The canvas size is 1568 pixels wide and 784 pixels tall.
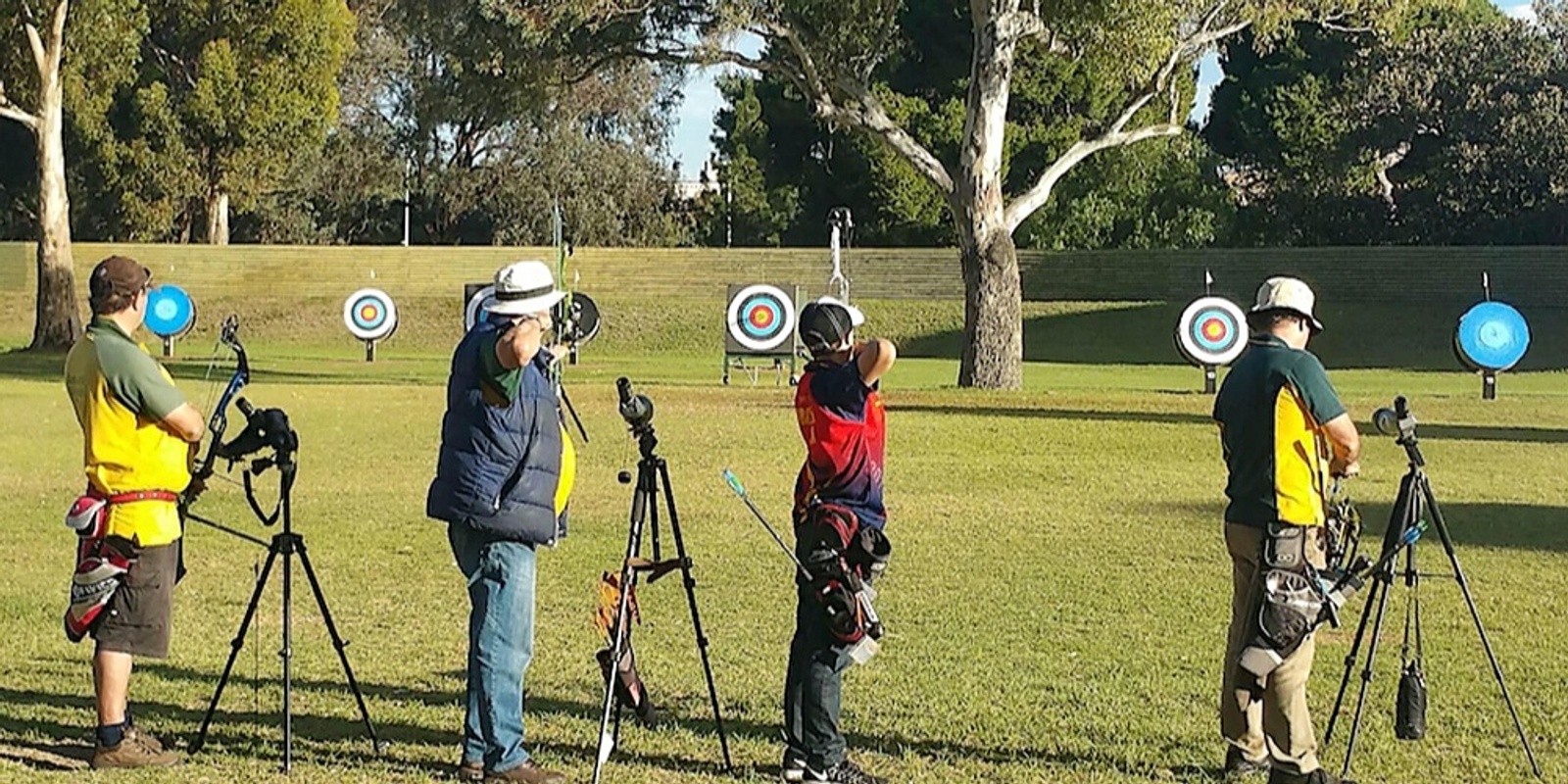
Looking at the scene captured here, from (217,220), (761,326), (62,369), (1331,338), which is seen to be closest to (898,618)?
(761,326)

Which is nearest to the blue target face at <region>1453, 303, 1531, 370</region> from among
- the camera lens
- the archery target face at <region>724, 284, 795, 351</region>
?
the archery target face at <region>724, 284, 795, 351</region>

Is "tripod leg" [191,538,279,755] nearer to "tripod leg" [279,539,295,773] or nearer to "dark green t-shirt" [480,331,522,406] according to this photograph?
"tripod leg" [279,539,295,773]

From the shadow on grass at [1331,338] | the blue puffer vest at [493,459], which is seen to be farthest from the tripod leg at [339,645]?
the shadow on grass at [1331,338]

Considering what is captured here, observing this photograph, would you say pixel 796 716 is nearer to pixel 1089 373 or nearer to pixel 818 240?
pixel 1089 373

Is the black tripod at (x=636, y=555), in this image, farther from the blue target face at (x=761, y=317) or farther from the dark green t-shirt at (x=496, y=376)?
the blue target face at (x=761, y=317)

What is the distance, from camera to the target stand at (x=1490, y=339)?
27.4 meters

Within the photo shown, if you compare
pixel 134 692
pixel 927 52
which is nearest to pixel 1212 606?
pixel 134 692

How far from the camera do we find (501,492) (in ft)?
19.4

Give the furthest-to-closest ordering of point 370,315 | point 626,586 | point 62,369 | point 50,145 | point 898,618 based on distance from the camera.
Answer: point 370,315
point 50,145
point 62,369
point 898,618
point 626,586

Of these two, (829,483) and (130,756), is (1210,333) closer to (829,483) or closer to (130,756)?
(829,483)

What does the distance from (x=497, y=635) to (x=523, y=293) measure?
1105 millimetres

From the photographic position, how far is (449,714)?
23.8 ft

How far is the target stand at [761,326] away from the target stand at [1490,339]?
10100mm

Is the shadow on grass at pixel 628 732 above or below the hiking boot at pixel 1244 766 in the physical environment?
below
